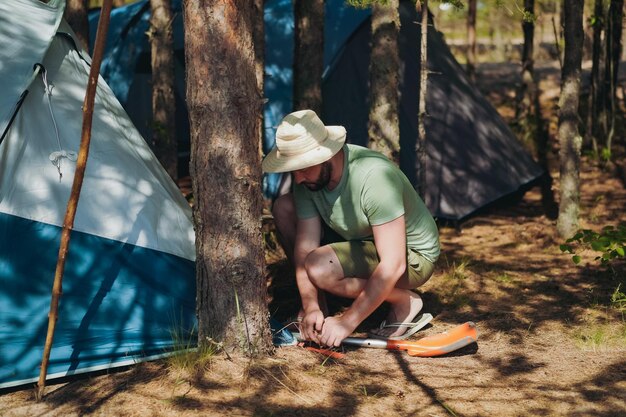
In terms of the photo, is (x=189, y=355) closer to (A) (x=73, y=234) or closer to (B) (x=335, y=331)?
(B) (x=335, y=331)

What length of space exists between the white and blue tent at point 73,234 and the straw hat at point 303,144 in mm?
651

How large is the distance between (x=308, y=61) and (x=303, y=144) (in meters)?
2.34

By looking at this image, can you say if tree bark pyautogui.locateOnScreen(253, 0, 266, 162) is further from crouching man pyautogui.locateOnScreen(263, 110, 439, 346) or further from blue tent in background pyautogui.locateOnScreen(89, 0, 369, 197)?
crouching man pyautogui.locateOnScreen(263, 110, 439, 346)

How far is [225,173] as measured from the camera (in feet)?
12.6

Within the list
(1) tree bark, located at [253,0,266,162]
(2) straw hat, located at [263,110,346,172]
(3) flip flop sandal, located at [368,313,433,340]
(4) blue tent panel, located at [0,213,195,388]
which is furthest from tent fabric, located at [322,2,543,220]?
(4) blue tent panel, located at [0,213,195,388]

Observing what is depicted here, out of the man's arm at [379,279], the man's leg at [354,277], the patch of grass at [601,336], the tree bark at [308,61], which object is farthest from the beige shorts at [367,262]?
the tree bark at [308,61]

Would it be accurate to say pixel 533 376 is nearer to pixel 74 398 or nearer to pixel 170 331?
pixel 170 331

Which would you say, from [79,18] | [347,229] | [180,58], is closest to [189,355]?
[347,229]

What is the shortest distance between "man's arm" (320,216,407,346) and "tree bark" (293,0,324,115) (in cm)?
239

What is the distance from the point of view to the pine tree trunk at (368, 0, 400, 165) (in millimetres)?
5926

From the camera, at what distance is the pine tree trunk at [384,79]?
593 centimetres

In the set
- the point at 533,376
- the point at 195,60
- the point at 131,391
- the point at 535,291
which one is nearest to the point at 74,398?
the point at 131,391

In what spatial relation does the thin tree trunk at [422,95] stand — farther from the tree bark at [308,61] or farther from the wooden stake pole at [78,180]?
the wooden stake pole at [78,180]

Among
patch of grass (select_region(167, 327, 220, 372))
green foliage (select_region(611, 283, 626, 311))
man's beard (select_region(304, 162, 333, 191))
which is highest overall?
man's beard (select_region(304, 162, 333, 191))
